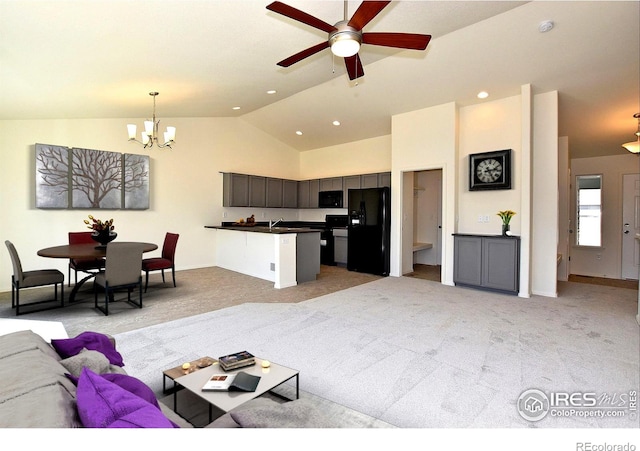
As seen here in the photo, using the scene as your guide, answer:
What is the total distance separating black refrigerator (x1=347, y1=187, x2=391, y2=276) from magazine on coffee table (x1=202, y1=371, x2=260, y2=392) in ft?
15.5

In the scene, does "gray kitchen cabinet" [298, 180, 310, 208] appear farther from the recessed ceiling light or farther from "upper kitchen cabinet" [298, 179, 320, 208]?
the recessed ceiling light

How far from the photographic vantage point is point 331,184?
7805mm

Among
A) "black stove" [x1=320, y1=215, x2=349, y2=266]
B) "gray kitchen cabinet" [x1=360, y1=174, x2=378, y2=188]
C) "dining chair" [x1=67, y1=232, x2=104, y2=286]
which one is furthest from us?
"black stove" [x1=320, y1=215, x2=349, y2=266]

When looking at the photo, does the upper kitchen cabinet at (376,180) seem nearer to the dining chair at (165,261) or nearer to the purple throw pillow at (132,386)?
the dining chair at (165,261)

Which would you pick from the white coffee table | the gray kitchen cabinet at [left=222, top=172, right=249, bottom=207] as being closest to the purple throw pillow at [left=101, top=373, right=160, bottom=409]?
the white coffee table

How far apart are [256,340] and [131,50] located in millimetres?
3126

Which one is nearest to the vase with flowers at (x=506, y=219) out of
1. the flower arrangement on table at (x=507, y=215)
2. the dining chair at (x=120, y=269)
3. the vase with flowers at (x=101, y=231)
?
the flower arrangement on table at (x=507, y=215)

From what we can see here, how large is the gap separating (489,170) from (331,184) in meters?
3.63

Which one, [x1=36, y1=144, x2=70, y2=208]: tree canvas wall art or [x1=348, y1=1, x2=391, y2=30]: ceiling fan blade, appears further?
[x1=36, y1=144, x2=70, y2=208]: tree canvas wall art

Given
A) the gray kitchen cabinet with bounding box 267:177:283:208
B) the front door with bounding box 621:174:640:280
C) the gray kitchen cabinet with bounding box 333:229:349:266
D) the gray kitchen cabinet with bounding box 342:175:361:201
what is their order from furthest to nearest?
the gray kitchen cabinet with bounding box 267:177:283:208 < the gray kitchen cabinet with bounding box 342:175:361:201 < the gray kitchen cabinet with bounding box 333:229:349:266 < the front door with bounding box 621:174:640:280

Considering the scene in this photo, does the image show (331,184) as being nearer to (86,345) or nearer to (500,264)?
(500,264)

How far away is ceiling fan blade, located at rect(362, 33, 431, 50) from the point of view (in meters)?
2.53
